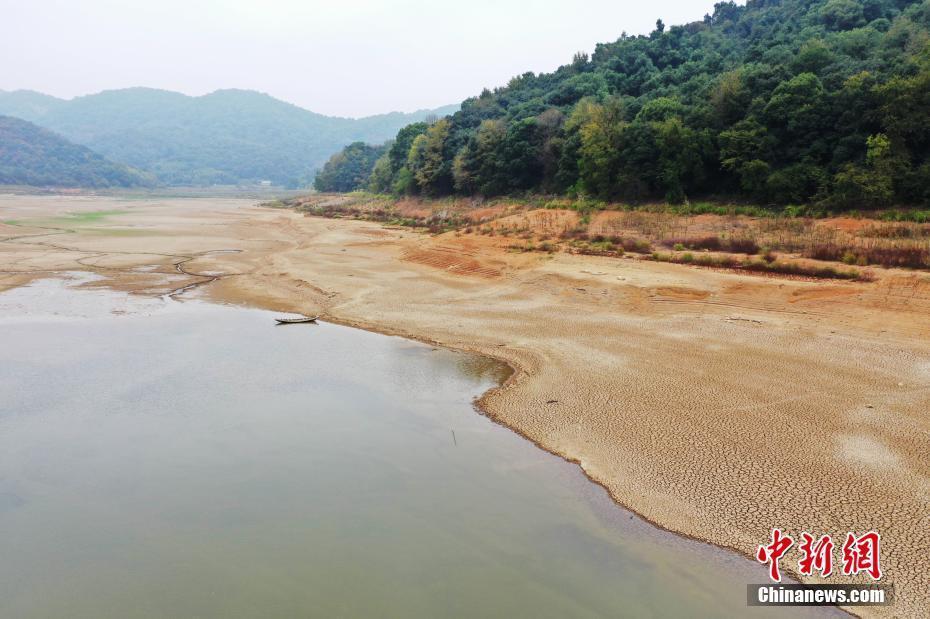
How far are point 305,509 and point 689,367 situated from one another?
9.22 m

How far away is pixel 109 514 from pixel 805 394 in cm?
1249

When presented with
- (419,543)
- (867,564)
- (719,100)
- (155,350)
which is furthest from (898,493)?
(719,100)

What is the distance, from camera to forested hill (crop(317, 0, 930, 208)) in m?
29.0

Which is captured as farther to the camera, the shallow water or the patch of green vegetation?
the patch of green vegetation

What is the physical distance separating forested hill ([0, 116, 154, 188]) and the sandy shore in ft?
470

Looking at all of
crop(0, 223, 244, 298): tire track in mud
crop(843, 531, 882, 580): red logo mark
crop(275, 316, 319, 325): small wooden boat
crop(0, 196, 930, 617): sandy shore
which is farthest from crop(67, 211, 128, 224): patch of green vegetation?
crop(843, 531, 882, 580): red logo mark

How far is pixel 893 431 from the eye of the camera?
32.2 ft

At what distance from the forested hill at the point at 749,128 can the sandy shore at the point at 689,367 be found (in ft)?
46.9

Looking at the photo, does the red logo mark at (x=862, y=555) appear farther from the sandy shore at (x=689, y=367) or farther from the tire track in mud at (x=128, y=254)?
the tire track in mud at (x=128, y=254)

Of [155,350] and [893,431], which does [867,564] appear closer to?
[893,431]

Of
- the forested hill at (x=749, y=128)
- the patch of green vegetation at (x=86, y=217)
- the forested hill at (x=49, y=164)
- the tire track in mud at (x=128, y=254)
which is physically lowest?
the tire track in mud at (x=128, y=254)

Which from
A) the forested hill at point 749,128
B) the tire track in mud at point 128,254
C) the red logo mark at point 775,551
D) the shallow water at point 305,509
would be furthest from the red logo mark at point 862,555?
the forested hill at point 749,128

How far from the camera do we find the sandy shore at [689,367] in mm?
8023

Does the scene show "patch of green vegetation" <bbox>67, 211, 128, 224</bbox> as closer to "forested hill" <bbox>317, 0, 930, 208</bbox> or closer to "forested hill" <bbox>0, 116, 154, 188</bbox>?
"forested hill" <bbox>317, 0, 930, 208</bbox>
